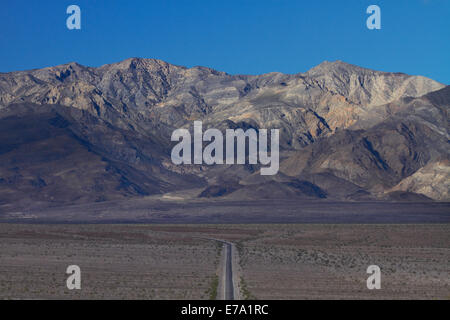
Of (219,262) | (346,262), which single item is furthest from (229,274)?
(346,262)

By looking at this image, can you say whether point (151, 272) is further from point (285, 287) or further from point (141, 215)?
point (141, 215)

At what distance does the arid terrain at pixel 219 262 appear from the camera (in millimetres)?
44281

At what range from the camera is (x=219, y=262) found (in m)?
66.0

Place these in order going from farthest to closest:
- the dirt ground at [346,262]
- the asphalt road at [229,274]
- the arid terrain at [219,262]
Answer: the dirt ground at [346,262], the arid terrain at [219,262], the asphalt road at [229,274]

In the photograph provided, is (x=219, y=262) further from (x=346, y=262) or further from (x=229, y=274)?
(x=346, y=262)

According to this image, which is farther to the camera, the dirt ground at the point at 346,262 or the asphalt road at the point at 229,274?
the dirt ground at the point at 346,262

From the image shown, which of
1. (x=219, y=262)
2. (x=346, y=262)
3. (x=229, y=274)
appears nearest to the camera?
(x=229, y=274)

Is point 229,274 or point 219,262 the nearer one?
point 229,274

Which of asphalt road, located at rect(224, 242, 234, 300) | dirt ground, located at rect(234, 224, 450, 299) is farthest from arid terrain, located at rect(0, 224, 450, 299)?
asphalt road, located at rect(224, 242, 234, 300)

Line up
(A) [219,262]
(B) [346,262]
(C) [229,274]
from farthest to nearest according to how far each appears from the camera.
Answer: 1. (B) [346,262]
2. (A) [219,262]
3. (C) [229,274]

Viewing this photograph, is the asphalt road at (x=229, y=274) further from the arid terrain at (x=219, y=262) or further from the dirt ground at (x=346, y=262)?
the dirt ground at (x=346, y=262)

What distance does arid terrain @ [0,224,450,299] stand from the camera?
145ft

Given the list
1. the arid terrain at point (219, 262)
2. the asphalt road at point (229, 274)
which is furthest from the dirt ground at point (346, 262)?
the asphalt road at point (229, 274)
